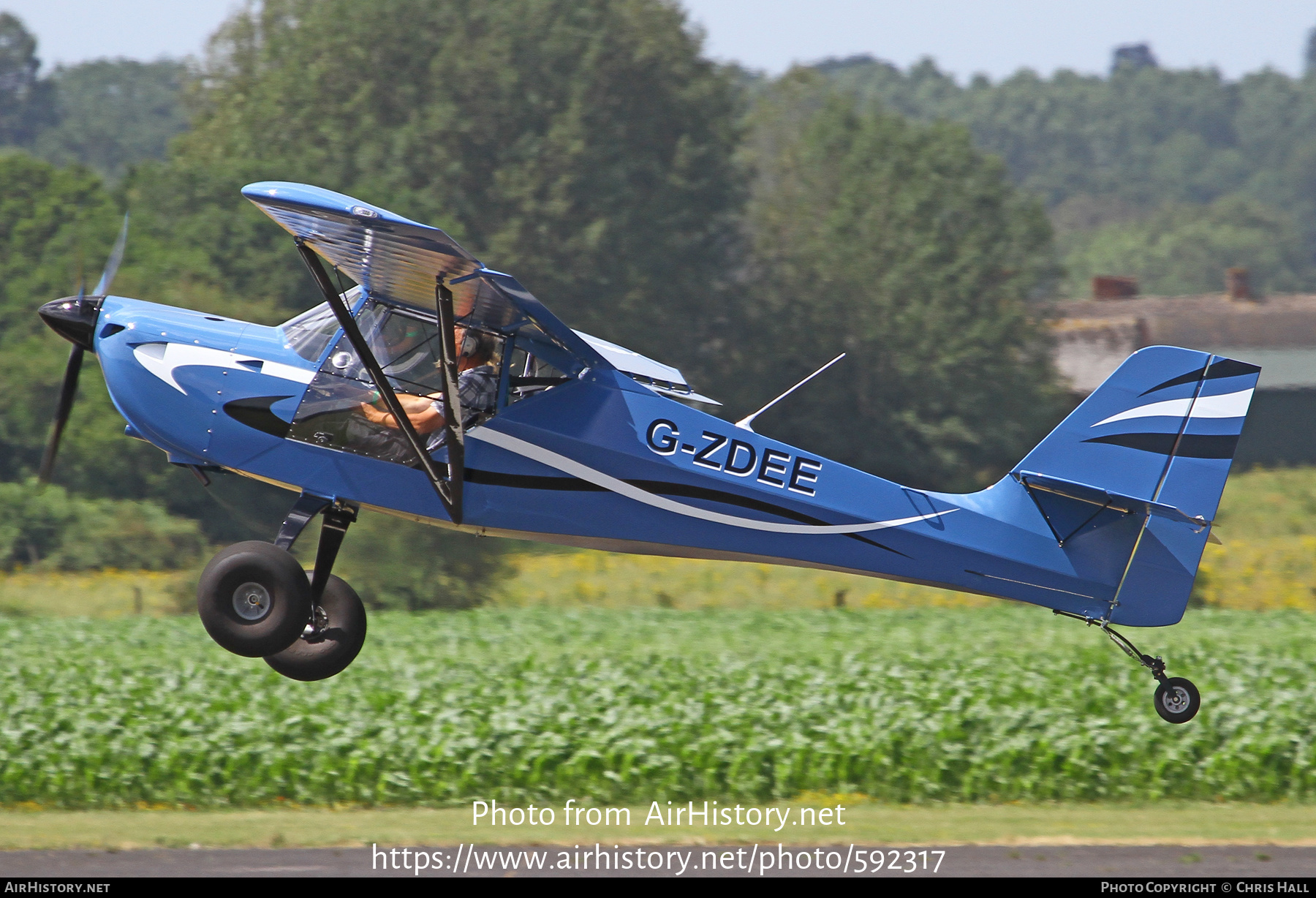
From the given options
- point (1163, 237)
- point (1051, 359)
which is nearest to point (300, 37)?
point (1051, 359)

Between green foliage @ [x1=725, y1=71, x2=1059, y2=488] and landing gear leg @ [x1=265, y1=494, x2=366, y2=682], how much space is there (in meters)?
37.8

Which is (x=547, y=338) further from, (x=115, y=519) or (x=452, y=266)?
(x=115, y=519)

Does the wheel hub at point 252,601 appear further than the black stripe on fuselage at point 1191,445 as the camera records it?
No

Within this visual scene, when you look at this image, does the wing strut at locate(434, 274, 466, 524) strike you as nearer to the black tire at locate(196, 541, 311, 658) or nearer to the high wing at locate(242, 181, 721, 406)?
the high wing at locate(242, 181, 721, 406)

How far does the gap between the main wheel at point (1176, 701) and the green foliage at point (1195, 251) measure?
11485 cm

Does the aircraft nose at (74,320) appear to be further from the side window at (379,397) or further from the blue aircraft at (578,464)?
the side window at (379,397)

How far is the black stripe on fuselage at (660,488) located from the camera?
9367 mm

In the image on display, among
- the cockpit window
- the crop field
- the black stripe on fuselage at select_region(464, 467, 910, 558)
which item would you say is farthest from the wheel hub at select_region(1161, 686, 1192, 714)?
the crop field

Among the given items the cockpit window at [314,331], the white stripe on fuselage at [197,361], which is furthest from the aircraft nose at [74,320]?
the cockpit window at [314,331]

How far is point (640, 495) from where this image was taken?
9438mm

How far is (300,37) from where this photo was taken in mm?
53438

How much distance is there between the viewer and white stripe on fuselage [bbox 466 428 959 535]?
936 cm

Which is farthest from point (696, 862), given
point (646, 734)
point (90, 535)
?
point (90, 535)

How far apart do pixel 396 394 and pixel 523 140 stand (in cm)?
4064
